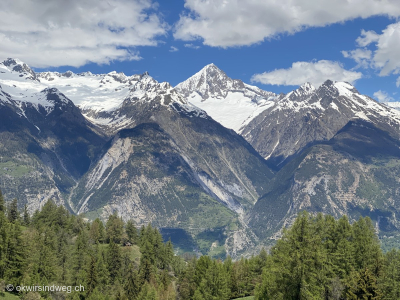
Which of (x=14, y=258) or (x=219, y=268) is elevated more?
(x=219, y=268)

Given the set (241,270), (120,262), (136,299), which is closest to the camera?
(136,299)

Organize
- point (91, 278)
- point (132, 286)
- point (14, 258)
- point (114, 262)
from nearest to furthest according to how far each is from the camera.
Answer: point (14, 258)
point (91, 278)
point (132, 286)
point (114, 262)

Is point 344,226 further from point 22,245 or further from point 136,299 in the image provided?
point 22,245

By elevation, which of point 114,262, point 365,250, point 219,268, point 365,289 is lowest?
point 114,262

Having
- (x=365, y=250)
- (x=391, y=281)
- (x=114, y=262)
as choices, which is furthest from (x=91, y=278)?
(x=391, y=281)

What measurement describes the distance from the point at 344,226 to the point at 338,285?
18374mm

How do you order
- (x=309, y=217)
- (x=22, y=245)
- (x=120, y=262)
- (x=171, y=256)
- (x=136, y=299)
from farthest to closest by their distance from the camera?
(x=171, y=256) → (x=120, y=262) → (x=136, y=299) → (x=22, y=245) → (x=309, y=217)

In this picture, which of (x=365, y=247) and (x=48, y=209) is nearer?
(x=365, y=247)

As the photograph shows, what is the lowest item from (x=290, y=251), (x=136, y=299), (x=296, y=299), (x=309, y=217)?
(x=136, y=299)

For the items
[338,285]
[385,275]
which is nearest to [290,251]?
[338,285]

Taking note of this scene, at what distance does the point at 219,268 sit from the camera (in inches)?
5295

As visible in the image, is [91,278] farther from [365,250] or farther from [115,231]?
[365,250]

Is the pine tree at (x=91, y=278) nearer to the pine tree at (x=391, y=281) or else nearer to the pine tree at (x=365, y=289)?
the pine tree at (x=365, y=289)

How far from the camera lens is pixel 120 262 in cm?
15438
